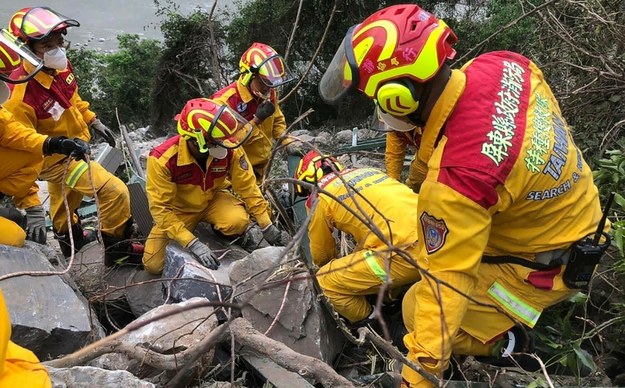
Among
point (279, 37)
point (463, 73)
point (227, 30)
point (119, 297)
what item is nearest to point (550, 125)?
point (463, 73)

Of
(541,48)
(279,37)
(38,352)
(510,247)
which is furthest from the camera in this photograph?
(279,37)

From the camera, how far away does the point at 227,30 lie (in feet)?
31.3

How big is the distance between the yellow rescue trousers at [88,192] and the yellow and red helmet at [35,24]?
1.00m

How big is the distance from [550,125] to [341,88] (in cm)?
84

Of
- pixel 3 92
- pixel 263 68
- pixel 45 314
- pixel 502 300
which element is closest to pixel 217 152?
pixel 263 68

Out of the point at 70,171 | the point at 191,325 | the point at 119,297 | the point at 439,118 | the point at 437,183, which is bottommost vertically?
the point at 119,297

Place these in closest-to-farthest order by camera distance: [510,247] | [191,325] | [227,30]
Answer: [510,247], [191,325], [227,30]

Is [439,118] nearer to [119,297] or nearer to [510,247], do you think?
[510,247]

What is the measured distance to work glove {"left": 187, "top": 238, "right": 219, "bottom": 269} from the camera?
4266 millimetres

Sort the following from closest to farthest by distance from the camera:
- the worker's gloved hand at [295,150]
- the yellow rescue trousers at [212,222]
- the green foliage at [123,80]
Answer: the yellow rescue trousers at [212,222] < the worker's gloved hand at [295,150] < the green foliage at [123,80]

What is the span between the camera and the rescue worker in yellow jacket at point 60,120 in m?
4.32

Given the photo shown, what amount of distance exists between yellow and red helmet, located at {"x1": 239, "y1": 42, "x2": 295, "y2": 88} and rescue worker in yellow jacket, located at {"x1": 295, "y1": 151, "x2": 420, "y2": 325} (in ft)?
5.75

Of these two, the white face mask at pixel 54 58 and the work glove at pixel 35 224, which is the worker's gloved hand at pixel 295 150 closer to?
the white face mask at pixel 54 58

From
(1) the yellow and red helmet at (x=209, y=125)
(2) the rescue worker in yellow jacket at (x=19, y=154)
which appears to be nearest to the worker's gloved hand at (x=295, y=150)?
(1) the yellow and red helmet at (x=209, y=125)
